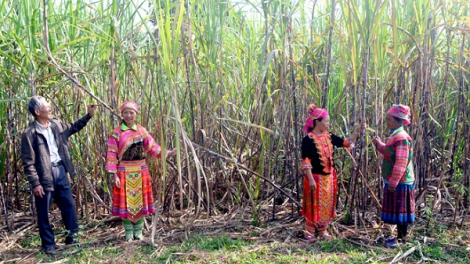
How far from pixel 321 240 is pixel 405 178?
0.69m

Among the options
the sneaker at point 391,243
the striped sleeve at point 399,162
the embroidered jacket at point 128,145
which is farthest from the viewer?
the embroidered jacket at point 128,145

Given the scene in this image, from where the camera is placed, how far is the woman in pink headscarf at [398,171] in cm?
260

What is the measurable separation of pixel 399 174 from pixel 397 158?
3.8 inches

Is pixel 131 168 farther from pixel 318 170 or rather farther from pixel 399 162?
pixel 399 162

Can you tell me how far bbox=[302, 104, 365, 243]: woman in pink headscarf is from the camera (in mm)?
2771

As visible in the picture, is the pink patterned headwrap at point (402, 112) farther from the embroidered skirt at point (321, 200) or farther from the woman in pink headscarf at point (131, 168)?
the woman in pink headscarf at point (131, 168)

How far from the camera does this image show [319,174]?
2830 millimetres

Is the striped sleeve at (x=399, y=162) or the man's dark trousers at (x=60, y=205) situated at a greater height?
the striped sleeve at (x=399, y=162)

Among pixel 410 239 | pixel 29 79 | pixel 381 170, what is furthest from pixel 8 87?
pixel 410 239

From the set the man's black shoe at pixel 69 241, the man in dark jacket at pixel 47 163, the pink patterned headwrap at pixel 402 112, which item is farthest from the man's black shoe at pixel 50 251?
the pink patterned headwrap at pixel 402 112

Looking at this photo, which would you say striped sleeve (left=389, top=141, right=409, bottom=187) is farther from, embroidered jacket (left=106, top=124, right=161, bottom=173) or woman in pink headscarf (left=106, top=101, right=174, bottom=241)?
embroidered jacket (left=106, top=124, right=161, bottom=173)

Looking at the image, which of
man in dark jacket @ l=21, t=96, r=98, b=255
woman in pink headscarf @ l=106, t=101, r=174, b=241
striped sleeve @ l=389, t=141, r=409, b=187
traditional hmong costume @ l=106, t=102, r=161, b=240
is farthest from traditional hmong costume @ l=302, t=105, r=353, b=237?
man in dark jacket @ l=21, t=96, r=98, b=255

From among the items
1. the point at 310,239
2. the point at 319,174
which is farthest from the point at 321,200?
the point at 310,239

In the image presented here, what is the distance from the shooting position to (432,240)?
2.78 metres
